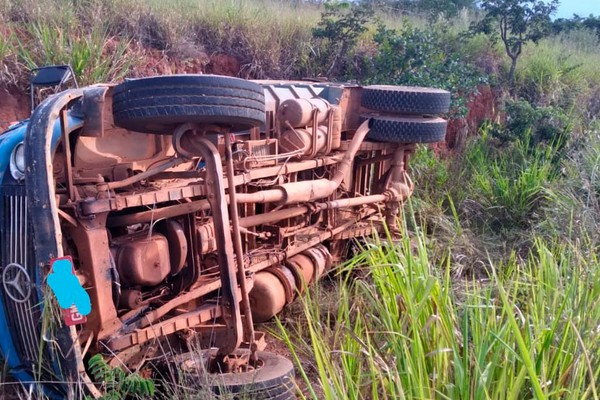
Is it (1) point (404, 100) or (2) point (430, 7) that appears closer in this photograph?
(1) point (404, 100)

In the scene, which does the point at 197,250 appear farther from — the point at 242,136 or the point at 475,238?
the point at 475,238

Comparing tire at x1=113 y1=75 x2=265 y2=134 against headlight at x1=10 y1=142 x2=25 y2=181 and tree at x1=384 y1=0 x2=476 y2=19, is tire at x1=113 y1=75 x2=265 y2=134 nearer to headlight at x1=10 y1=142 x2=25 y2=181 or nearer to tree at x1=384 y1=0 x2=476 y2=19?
headlight at x1=10 y1=142 x2=25 y2=181

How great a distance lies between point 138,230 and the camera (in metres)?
3.34

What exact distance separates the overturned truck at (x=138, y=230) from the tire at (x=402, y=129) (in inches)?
53.0

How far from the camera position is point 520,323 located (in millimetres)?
2504

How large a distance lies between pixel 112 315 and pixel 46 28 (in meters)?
5.42

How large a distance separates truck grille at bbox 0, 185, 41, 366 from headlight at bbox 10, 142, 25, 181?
62mm

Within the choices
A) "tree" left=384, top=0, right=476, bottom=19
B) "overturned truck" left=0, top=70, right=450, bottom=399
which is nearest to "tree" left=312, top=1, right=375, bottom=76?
"tree" left=384, top=0, right=476, bottom=19

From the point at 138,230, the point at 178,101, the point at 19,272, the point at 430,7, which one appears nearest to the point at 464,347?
the point at 178,101

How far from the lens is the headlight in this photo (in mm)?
2906

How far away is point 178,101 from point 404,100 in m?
2.80

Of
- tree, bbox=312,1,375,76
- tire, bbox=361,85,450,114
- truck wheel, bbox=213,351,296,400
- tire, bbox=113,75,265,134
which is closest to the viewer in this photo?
tire, bbox=113,75,265,134

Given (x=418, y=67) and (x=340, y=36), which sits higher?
(x=340, y=36)

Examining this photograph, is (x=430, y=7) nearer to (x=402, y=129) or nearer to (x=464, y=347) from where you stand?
(x=402, y=129)
